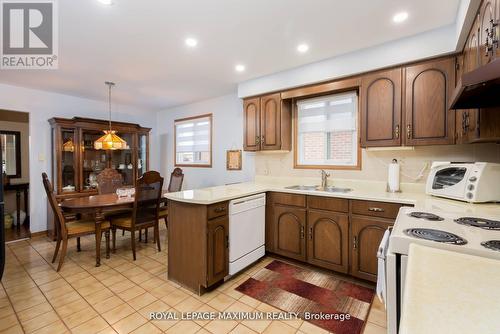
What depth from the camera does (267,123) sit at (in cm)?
323

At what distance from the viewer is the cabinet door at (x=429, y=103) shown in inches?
82.9

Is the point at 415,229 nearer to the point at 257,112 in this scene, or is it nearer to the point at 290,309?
the point at 290,309

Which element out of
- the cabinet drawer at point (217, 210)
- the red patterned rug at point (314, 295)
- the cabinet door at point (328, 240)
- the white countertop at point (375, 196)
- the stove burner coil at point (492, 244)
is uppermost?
the white countertop at point (375, 196)

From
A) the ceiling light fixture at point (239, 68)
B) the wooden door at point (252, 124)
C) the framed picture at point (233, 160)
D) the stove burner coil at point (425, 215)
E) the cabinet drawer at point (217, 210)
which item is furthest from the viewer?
the framed picture at point (233, 160)

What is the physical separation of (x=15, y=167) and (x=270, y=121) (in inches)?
192

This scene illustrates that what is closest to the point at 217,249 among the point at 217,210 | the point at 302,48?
the point at 217,210

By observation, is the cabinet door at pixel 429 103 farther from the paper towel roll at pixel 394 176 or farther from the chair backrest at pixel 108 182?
the chair backrest at pixel 108 182

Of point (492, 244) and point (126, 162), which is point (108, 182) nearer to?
point (126, 162)

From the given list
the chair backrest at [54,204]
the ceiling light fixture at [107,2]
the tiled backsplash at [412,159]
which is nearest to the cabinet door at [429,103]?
the tiled backsplash at [412,159]

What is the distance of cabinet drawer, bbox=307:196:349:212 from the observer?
236 centimetres

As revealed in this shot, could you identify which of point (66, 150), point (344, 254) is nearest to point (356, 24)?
point (344, 254)

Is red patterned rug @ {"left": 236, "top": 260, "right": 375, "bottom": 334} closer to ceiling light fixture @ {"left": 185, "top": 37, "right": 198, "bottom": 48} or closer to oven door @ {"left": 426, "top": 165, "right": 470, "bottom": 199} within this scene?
oven door @ {"left": 426, "top": 165, "right": 470, "bottom": 199}

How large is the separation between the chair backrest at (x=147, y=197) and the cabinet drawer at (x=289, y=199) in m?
1.46

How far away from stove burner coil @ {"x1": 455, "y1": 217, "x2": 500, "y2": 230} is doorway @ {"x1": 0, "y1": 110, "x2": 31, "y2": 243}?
6.02 meters
